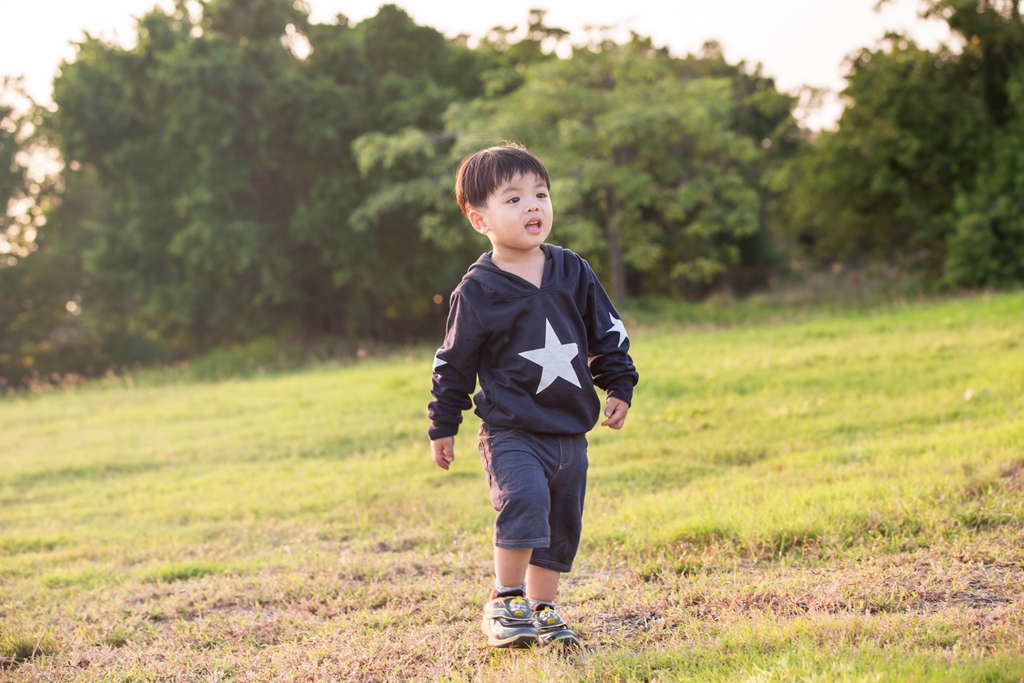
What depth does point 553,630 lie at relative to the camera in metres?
3.12

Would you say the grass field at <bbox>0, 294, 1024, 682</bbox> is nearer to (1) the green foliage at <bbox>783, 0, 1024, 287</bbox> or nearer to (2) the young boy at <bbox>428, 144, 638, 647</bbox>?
(2) the young boy at <bbox>428, 144, 638, 647</bbox>

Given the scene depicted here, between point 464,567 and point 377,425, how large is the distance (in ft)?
15.7

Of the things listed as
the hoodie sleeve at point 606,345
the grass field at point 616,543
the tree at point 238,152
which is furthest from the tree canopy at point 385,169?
the hoodie sleeve at point 606,345

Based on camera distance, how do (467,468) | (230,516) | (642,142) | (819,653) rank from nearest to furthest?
(819,653)
(230,516)
(467,468)
(642,142)

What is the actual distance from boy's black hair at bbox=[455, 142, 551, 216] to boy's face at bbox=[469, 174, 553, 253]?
Answer: 22 millimetres

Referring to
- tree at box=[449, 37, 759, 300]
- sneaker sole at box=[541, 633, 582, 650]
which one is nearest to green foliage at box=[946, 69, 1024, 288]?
tree at box=[449, 37, 759, 300]

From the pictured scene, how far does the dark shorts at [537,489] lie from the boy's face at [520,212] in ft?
2.25

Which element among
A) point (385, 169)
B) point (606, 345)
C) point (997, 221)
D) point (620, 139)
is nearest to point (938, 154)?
point (997, 221)

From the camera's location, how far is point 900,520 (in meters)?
4.14

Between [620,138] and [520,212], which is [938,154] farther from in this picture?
[520,212]

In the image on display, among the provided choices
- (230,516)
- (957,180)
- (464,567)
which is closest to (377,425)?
(230,516)

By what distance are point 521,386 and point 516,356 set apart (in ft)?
0.36

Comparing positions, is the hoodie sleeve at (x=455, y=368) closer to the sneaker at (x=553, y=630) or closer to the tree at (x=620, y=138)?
the sneaker at (x=553, y=630)

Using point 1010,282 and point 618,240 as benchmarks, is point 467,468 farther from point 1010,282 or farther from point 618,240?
point 1010,282
